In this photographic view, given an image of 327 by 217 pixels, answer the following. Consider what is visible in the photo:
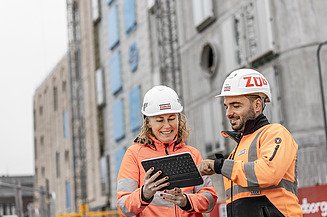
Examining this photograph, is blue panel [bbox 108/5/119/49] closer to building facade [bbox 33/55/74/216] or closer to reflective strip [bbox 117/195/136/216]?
building facade [bbox 33/55/74/216]

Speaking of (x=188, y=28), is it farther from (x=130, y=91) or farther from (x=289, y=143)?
(x=289, y=143)

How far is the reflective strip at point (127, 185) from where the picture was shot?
613 centimetres

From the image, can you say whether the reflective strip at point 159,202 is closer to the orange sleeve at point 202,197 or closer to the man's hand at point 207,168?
the orange sleeve at point 202,197

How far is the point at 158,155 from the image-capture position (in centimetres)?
626

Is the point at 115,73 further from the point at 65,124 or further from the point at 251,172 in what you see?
the point at 251,172

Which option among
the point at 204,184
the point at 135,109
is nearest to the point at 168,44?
the point at 135,109

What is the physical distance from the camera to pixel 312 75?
26.3 metres

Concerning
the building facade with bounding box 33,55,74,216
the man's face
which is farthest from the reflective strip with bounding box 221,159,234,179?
the building facade with bounding box 33,55,74,216

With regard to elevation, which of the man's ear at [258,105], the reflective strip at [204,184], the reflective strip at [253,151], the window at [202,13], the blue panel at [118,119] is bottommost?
the reflective strip at [204,184]

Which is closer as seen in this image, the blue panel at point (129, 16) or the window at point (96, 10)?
the blue panel at point (129, 16)

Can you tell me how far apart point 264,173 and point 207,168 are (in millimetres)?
559

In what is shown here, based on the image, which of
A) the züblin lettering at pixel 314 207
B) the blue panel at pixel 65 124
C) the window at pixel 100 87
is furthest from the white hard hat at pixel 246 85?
the blue panel at pixel 65 124

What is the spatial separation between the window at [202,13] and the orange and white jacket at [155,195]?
1039 inches

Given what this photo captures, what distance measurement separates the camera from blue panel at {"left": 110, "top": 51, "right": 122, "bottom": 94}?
1884 inches
